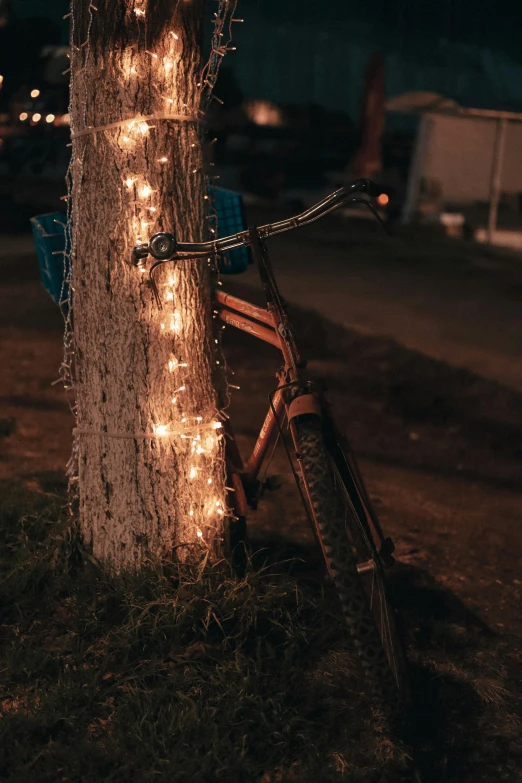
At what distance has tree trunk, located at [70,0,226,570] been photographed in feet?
10.9

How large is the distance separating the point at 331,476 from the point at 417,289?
28.3 ft

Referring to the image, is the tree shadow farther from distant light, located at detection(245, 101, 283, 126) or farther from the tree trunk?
distant light, located at detection(245, 101, 283, 126)

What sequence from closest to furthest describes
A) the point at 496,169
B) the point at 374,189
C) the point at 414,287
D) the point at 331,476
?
the point at 331,476 → the point at 374,189 → the point at 414,287 → the point at 496,169

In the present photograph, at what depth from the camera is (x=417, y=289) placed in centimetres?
1125

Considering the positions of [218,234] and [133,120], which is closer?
[133,120]

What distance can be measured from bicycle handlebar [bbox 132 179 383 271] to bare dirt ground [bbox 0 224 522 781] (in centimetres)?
163

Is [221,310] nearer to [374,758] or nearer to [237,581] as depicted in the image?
[237,581]

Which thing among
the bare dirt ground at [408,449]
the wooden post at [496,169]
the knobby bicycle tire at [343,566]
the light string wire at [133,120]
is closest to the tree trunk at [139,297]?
the light string wire at [133,120]

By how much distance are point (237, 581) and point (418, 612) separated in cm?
79

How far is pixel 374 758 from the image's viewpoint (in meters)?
2.79

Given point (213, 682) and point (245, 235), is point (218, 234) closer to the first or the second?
point (245, 235)

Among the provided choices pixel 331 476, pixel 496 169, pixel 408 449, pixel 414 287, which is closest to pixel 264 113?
pixel 496 169

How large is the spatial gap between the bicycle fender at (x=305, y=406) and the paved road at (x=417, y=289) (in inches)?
180

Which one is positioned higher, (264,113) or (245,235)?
(245,235)
